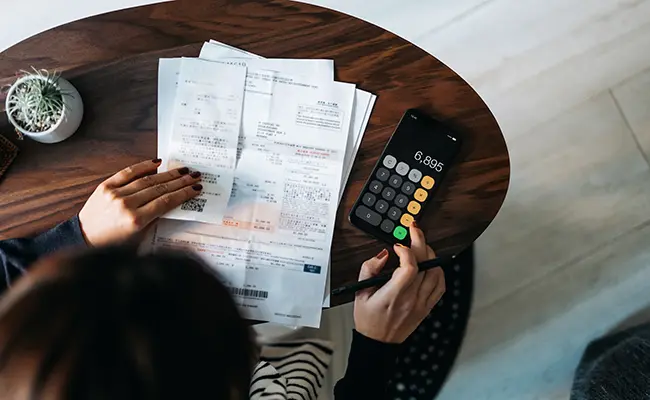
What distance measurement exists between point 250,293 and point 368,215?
16 cm

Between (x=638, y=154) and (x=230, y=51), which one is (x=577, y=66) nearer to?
(x=638, y=154)

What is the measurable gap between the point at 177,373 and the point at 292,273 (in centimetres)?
29

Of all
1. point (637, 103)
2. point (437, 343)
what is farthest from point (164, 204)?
point (637, 103)

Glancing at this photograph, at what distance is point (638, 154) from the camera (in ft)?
4.05

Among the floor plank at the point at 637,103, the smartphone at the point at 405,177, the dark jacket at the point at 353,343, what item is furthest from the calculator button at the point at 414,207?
the floor plank at the point at 637,103

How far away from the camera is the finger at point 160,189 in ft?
2.48

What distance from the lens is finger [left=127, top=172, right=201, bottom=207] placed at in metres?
0.76

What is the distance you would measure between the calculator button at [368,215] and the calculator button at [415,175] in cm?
6

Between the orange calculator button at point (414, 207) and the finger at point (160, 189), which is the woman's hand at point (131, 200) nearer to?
the finger at point (160, 189)

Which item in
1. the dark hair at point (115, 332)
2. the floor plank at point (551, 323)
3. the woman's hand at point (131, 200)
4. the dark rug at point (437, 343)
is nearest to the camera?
the dark hair at point (115, 332)

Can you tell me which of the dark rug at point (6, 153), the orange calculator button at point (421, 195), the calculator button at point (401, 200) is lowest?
the calculator button at point (401, 200)

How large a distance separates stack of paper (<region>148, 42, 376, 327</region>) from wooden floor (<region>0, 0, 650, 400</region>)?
1.68 ft

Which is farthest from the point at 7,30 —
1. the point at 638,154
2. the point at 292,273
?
the point at 638,154

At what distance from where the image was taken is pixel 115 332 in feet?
1.62
